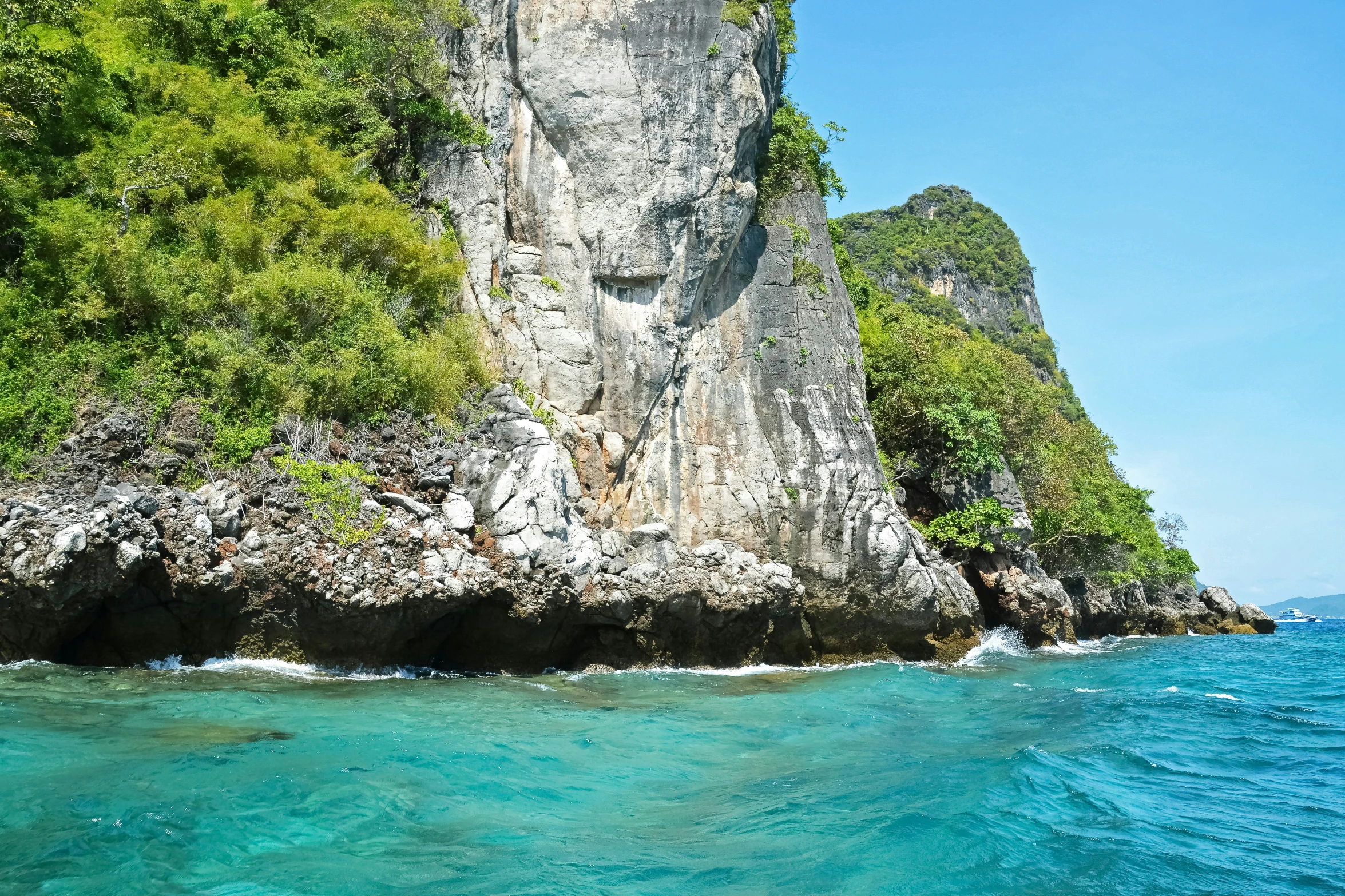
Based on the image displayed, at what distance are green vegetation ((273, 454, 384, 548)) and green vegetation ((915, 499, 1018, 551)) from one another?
41.0 feet

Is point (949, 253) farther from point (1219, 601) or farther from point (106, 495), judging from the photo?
point (106, 495)

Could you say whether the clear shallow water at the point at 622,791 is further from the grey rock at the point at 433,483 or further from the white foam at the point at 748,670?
the grey rock at the point at 433,483

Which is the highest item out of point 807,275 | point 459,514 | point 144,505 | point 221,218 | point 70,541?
point 807,275

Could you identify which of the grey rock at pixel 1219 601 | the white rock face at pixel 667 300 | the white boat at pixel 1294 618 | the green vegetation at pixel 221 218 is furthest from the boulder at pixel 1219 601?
the white boat at pixel 1294 618

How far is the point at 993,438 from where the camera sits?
2050cm

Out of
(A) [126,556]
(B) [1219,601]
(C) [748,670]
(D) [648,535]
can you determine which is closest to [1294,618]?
(B) [1219,601]

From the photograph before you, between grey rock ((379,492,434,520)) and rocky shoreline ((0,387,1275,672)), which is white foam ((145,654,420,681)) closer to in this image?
rocky shoreline ((0,387,1275,672))

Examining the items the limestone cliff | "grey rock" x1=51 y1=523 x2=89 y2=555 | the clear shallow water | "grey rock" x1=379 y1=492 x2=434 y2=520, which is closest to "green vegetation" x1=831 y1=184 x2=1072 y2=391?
the limestone cliff

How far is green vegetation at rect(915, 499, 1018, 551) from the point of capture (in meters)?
19.9

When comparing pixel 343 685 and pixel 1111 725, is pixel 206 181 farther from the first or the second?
pixel 1111 725

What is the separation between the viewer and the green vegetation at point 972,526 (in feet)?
65.2

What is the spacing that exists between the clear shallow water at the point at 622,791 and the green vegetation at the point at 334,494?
73.9 inches

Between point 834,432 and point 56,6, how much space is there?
48.2 feet

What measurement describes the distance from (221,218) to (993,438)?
1630 cm
